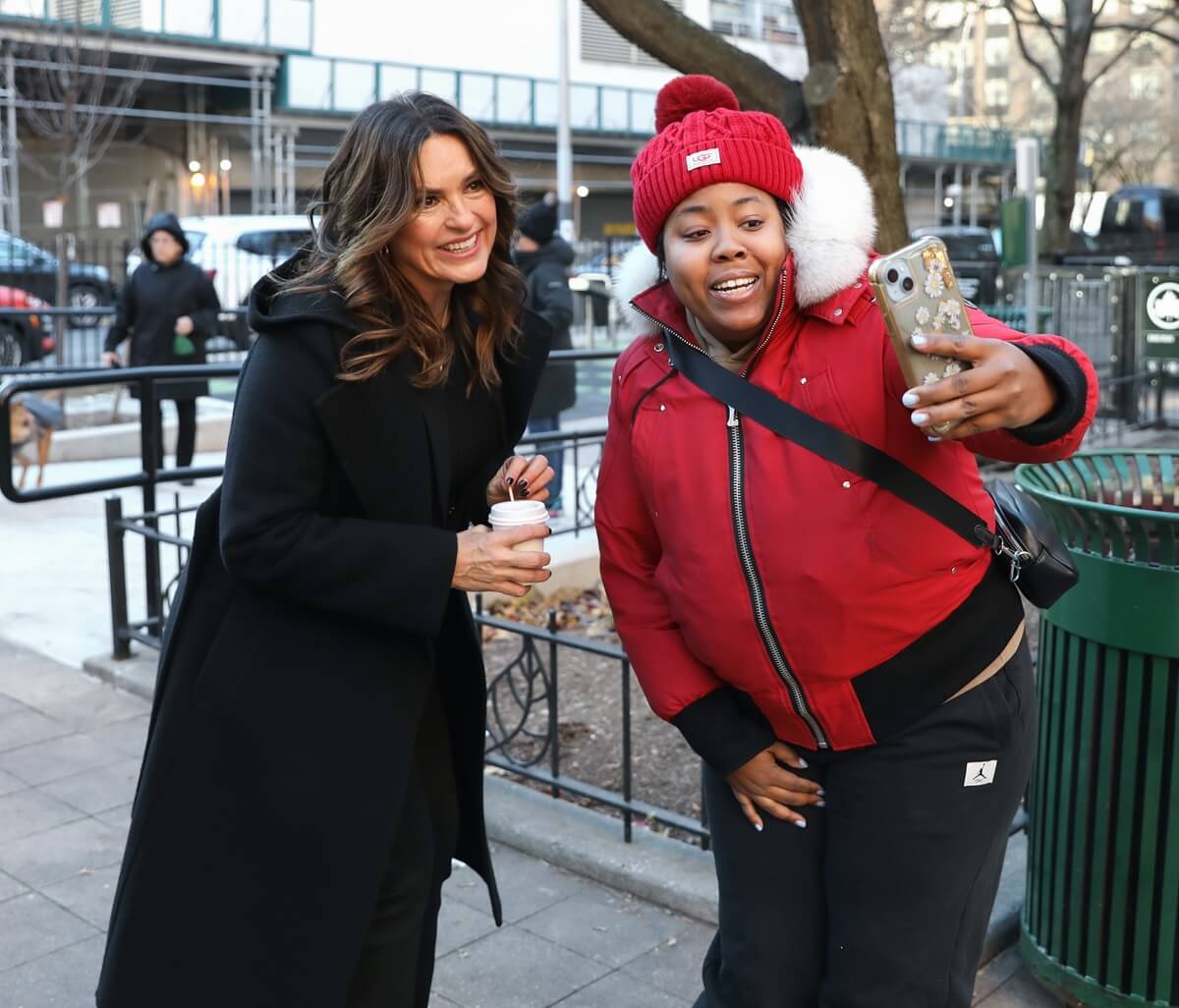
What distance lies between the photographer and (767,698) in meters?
2.23

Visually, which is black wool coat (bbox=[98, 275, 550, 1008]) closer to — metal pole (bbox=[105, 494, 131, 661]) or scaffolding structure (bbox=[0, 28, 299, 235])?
metal pole (bbox=[105, 494, 131, 661])

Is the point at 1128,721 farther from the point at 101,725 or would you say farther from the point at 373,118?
the point at 101,725

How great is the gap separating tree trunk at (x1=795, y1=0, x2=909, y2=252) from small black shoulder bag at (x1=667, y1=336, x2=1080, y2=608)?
3.47 m

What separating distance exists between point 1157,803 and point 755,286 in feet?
4.87

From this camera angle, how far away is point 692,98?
2330mm

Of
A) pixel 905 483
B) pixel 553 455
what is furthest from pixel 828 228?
pixel 553 455

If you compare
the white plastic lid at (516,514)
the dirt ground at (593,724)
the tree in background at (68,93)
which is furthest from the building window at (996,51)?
the white plastic lid at (516,514)

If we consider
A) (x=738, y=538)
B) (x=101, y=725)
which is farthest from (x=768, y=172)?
(x=101, y=725)

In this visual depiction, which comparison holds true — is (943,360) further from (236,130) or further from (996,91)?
(996,91)

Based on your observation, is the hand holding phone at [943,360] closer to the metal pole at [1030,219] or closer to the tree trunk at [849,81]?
the tree trunk at [849,81]

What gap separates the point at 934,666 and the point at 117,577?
14.5ft

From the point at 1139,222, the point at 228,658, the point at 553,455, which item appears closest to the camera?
the point at 228,658

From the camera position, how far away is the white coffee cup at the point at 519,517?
2.26 m

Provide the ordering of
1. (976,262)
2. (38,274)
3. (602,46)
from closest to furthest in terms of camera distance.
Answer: (38,274)
(976,262)
(602,46)
